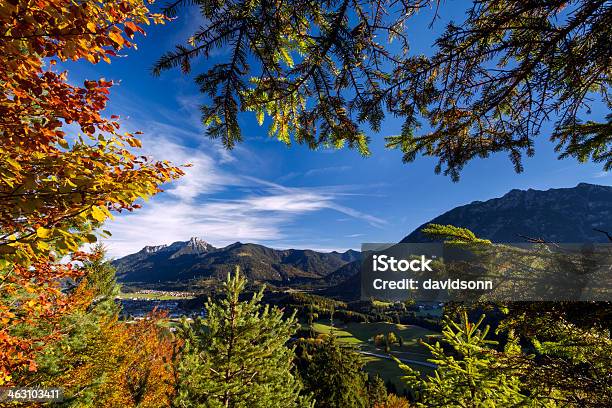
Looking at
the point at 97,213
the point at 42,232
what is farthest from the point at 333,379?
the point at 42,232

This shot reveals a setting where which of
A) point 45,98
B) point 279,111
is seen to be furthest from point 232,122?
point 45,98

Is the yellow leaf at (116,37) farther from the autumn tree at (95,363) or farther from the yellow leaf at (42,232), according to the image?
the autumn tree at (95,363)

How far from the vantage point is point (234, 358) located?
8.19m

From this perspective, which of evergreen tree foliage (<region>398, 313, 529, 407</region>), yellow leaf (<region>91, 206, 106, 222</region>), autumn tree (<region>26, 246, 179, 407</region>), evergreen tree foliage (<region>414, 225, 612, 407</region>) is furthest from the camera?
autumn tree (<region>26, 246, 179, 407</region>)

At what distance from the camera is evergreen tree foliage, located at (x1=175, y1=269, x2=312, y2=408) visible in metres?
7.25

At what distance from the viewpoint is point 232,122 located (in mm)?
3797

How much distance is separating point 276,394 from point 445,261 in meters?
6.73

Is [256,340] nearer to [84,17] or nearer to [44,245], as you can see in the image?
[44,245]

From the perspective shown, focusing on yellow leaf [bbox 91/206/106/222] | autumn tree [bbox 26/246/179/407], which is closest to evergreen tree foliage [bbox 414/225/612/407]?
yellow leaf [bbox 91/206/106/222]

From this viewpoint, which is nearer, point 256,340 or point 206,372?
point 206,372

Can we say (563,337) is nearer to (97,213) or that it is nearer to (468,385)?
(468,385)

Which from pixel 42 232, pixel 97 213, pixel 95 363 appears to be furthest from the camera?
pixel 95 363

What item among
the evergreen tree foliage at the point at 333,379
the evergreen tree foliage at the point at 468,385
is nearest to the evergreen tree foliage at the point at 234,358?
the evergreen tree foliage at the point at 468,385

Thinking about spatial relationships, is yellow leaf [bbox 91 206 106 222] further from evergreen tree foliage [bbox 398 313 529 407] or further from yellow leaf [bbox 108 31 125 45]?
evergreen tree foliage [bbox 398 313 529 407]
